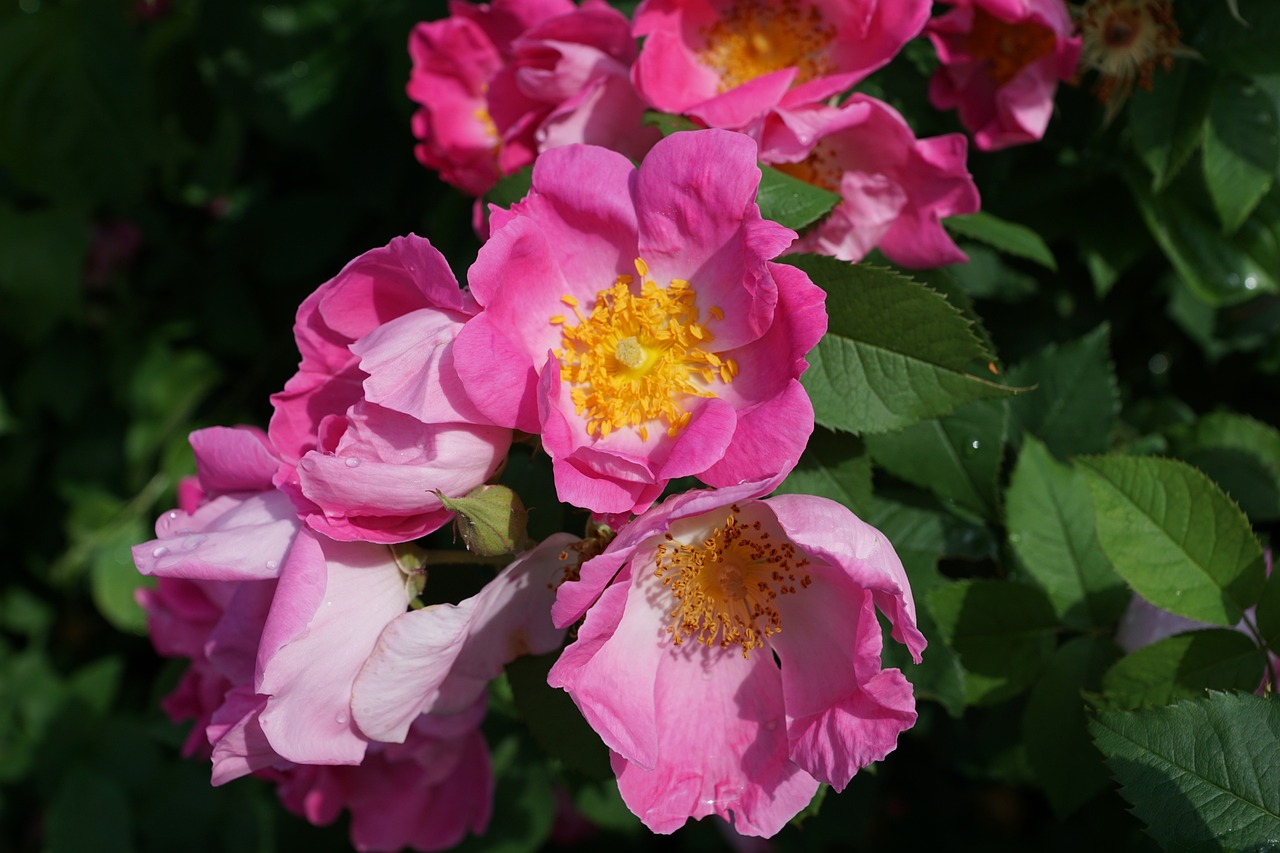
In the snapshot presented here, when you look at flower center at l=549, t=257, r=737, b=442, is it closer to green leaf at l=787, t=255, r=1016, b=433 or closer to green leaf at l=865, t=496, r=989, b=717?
green leaf at l=787, t=255, r=1016, b=433

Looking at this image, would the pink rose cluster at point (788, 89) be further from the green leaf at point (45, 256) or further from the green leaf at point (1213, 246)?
the green leaf at point (45, 256)

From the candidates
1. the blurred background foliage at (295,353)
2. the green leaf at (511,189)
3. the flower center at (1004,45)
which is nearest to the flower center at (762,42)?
the blurred background foliage at (295,353)

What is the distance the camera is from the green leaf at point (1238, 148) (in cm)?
157

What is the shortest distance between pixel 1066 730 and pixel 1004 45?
102cm

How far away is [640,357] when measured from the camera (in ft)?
4.04

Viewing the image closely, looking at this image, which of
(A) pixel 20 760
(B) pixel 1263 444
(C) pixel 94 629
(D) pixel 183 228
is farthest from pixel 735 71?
(C) pixel 94 629

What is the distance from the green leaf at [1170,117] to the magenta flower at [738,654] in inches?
36.4

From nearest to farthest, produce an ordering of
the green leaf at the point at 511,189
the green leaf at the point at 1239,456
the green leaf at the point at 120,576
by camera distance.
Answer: the green leaf at the point at 511,189
the green leaf at the point at 1239,456
the green leaf at the point at 120,576

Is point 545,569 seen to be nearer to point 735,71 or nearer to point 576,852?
point 735,71

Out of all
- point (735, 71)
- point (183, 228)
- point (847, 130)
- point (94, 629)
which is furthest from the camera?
point (94, 629)

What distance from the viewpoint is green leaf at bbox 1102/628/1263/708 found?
126 centimetres

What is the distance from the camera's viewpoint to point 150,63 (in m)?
2.65

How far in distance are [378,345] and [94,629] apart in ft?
11.3

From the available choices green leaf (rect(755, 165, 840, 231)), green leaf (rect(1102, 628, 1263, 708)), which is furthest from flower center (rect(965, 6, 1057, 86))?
green leaf (rect(1102, 628, 1263, 708))
